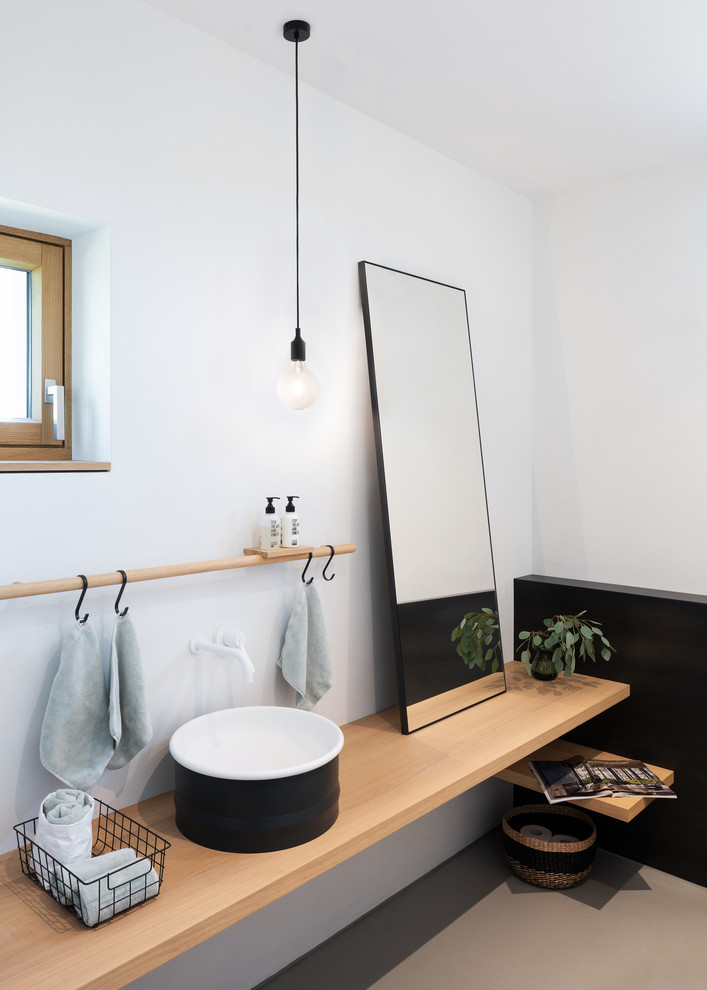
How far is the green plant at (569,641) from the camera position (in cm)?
246

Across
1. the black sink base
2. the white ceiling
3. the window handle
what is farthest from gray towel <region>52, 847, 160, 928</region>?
the white ceiling

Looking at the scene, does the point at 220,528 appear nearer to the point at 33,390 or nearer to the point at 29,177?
the point at 33,390

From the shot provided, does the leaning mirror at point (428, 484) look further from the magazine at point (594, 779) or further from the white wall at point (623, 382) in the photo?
the white wall at point (623, 382)

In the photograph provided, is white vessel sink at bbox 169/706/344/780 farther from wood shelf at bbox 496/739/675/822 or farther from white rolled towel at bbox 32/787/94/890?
wood shelf at bbox 496/739/675/822

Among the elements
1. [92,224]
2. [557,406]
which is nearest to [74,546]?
[92,224]

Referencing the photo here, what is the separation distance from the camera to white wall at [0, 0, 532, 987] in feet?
4.92

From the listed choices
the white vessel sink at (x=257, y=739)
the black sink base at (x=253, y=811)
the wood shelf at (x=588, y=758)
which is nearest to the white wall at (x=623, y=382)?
the wood shelf at (x=588, y=758)

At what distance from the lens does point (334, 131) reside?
6.97 ft

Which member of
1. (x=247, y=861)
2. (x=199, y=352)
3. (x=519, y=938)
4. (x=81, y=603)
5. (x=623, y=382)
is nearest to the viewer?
(x=247, y=861)

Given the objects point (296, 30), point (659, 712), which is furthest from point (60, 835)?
point (659, 712)

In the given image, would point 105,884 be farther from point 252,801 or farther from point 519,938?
point 519,938

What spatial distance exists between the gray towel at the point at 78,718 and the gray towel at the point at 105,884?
0.22 m

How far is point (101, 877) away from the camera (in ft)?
3.90

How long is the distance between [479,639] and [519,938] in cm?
90
